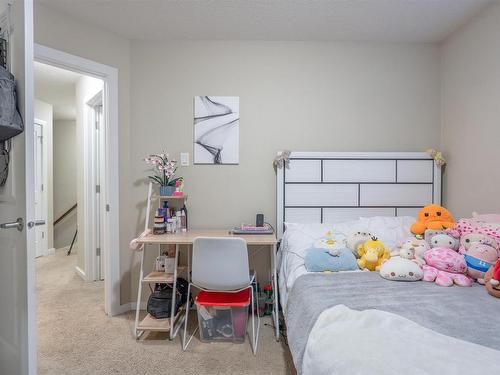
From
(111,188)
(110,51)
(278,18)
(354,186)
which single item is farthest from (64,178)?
(354,186)

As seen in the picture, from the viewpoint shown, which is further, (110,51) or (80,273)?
(80,273)

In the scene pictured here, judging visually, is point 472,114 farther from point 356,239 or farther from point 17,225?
point 17,225

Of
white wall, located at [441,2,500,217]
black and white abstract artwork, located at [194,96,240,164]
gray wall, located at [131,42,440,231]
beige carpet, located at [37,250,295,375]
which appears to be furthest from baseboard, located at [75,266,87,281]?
white wall, located at [441,2,500,217]

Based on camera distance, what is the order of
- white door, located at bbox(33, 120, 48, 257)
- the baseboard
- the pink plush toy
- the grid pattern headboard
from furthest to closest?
white door, located at bbox(33, 120, 48, 257) → the baseboard → the grid pattern headboard → the pink plush toy

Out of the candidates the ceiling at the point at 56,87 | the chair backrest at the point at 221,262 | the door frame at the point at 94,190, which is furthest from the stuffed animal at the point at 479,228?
the ceiling at the point at 56,87

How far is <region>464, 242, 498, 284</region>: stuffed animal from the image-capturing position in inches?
63.8

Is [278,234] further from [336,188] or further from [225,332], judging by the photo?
[225,332]

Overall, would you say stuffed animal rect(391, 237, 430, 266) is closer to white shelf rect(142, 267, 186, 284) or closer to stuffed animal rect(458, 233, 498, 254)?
stuffed animal rect(458, 233, 498, 254)

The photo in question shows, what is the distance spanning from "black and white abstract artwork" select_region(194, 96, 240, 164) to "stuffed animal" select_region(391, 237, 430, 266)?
1527 millimetres

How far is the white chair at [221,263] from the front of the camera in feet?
6.27

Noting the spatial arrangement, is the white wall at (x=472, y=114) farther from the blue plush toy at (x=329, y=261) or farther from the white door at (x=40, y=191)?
the white door at (x=40, y=191)

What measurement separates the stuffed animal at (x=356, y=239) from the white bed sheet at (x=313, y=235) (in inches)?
2.3

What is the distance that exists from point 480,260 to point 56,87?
4.87 m

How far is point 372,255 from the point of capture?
1.84 metres
